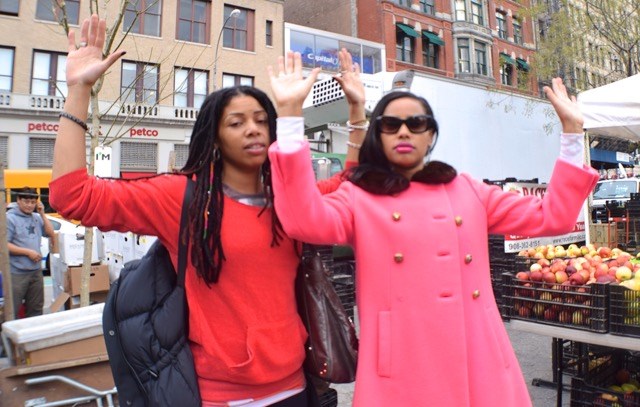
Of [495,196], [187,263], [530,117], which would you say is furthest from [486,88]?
[187,263]

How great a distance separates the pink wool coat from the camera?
4.75ft

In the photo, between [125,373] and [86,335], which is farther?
[86,335]

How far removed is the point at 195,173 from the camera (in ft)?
5.50

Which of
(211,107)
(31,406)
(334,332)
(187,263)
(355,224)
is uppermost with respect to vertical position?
(211,107)

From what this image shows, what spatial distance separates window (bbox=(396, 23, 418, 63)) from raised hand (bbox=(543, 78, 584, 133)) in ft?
97.5

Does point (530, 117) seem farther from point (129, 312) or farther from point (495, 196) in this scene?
point (129, 312)

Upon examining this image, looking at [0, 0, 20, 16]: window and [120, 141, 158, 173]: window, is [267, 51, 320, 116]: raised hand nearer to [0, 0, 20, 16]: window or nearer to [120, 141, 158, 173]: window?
[120, 141, 158, 173]: window

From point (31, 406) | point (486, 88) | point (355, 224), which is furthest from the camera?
point (486, 88)

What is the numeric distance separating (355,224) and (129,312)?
858 mm

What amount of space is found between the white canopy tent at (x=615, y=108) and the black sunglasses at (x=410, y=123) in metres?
5.64

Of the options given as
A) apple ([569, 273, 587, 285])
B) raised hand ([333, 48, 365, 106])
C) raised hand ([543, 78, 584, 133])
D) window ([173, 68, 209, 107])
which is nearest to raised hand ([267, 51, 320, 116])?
raised hand ([333, 48, 365, 106])

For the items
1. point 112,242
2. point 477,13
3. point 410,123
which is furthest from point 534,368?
point 477,13

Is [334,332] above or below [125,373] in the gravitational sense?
above

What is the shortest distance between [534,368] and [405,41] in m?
29.0
